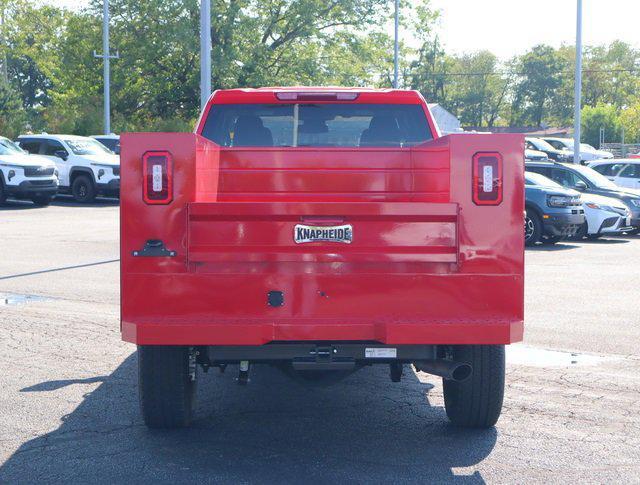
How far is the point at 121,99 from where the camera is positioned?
47531mm

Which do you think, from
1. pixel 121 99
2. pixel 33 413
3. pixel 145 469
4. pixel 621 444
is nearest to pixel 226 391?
pixel 33 413

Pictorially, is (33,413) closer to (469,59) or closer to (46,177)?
(46,177)

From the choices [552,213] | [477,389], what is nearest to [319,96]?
[477,389]

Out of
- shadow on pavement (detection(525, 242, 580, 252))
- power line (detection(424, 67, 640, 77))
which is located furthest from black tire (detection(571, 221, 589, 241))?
power line (detection(424, 67, 640, 77))

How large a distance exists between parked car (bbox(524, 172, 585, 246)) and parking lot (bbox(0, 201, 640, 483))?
8.15 m

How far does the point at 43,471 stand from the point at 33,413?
126 centimetres

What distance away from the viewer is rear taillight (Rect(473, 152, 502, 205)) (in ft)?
17.3

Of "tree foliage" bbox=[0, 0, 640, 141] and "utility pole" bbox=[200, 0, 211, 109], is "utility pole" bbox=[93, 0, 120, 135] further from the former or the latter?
"utility pole" bbox=[200, 0, 211, 109]

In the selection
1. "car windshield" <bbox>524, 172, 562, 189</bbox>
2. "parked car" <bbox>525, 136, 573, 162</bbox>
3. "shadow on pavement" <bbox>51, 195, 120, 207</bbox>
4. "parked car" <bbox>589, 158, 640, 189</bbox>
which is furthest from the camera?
"parked car" <bbox>525, 136, 573, 162</bbox>

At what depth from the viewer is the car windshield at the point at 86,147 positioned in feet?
98.8

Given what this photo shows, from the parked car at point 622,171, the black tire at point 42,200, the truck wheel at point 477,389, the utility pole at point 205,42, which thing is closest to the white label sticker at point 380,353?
the truck wheel at point 477,389

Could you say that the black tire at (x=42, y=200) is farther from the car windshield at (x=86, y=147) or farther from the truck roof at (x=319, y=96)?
the truck roof at (x=319, y=96)

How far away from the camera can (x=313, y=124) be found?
25.4 ft

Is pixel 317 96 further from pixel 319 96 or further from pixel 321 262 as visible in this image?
pixel 321 262
